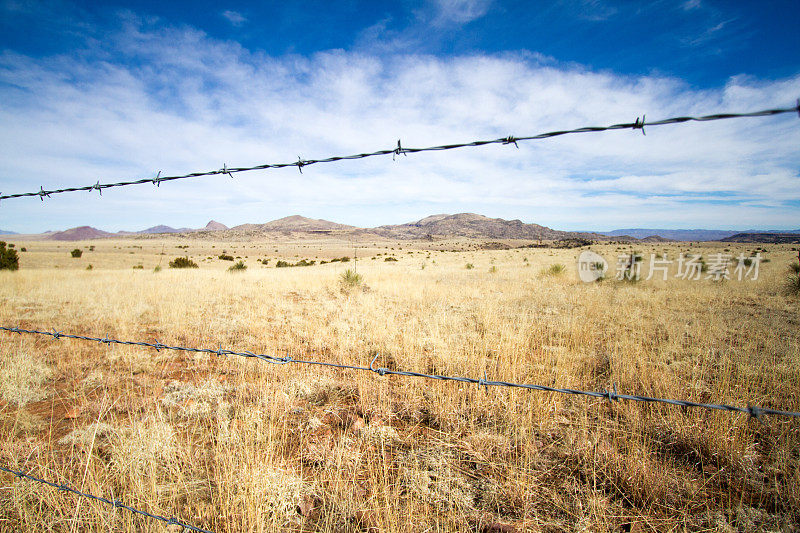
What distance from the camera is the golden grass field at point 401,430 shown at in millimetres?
→ 2346

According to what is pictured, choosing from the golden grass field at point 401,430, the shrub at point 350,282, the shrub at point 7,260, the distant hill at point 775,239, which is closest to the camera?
the golden grass field at point 401,430

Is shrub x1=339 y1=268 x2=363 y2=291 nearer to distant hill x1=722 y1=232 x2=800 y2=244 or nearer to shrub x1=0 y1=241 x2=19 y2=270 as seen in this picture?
shrub x1=0 y1=241 x2=19 y2=270

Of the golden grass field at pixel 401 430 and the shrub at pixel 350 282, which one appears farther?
the shrub at pixel 350 282

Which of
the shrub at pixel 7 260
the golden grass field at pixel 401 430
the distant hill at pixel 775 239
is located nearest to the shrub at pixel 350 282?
the golden grass field at pixel 401 430

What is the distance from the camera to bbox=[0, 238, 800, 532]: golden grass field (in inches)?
92.4

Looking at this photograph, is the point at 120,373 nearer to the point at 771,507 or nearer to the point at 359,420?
the point at 359,420

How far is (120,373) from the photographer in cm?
502

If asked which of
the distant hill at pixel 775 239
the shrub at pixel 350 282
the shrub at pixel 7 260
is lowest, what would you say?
the shrub at pixel 350 282

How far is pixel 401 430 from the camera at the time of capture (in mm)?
3549

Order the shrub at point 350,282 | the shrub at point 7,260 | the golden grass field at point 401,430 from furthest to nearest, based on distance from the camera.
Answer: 1. the shrub at point 7,260
2. the shrub at point 350,282
3. the golden grass field at point 401,430

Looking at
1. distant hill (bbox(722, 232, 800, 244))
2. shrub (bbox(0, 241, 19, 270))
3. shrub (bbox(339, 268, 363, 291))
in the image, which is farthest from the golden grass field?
distant hill (bbox(722, 232, 800, 244))

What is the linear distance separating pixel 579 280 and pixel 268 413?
16394 mm

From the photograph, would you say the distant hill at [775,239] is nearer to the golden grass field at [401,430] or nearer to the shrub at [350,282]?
the shrub at [350,282]

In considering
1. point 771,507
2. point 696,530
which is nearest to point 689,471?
point 771,507
